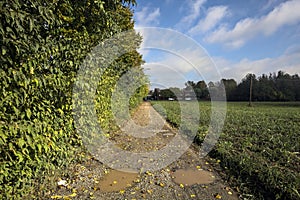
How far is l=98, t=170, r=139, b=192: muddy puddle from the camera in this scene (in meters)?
3.01

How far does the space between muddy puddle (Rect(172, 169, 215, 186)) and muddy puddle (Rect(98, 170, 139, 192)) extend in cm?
74

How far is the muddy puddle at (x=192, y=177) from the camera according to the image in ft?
10.7

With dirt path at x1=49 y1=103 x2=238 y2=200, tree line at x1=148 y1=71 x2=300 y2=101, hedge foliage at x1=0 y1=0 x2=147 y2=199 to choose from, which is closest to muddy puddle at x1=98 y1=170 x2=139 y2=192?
dirt path at x1=49 y1=103 x2=238 y2=200

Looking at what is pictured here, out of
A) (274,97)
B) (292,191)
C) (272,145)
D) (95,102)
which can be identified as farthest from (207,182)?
(274,97)

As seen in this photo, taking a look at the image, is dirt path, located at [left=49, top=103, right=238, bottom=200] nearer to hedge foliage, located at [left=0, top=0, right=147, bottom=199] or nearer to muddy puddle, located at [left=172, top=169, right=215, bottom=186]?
muddy puddle, located at [left=172, top=169, right=215, bottom=186]

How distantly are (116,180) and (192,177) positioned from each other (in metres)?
1.34

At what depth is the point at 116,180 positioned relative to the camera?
3262 millimetres

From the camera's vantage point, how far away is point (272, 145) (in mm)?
5199

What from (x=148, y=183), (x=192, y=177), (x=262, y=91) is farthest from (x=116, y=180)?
(x=262, y=91)

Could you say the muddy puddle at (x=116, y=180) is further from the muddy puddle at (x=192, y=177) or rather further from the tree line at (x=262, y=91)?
the tree line at (x=262, y=91)

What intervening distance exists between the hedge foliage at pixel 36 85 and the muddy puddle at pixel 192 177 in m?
1.91

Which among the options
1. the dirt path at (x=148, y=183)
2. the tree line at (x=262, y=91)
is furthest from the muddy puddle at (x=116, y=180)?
the tree line at (x=262, y=91)

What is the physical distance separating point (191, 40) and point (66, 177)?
16.2 feet

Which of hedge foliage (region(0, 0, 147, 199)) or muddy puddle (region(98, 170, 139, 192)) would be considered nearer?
hedge foliage (region(0, 0, 147, 199))
